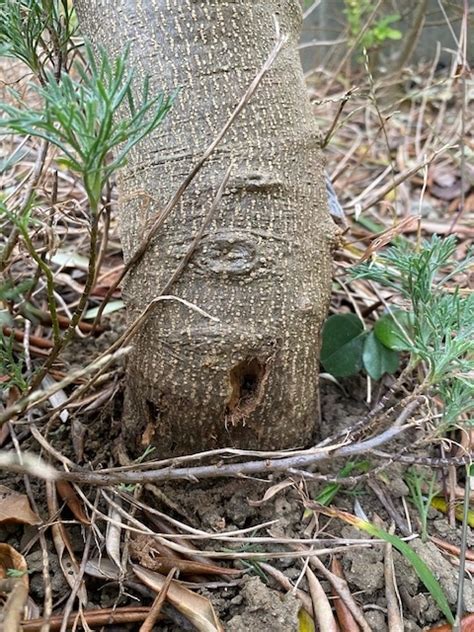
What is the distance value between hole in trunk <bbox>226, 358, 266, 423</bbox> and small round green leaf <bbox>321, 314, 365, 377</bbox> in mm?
275

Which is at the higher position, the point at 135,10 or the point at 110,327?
the point at 135,10

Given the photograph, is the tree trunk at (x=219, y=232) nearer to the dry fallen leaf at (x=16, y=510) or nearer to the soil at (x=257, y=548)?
the soil at (x=257, y=548)

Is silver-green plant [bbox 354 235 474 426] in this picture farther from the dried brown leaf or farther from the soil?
the dried brown leaf

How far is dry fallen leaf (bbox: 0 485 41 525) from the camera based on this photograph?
91 cm

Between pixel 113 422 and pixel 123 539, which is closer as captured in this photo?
pixel 123 539

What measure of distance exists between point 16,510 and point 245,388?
0.39m

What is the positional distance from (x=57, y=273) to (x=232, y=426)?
0.63 meters

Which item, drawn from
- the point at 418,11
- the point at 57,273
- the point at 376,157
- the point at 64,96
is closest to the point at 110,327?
the point at 57,273

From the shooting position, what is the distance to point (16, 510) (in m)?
0.92

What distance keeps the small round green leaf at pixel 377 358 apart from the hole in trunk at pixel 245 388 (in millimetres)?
310

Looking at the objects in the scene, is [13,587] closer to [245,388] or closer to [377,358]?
[245,388]

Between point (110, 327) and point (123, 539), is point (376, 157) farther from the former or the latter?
point (123, 539)

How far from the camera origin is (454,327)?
983 millimetres

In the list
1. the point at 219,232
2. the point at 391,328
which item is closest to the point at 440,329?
the point at 391,328
